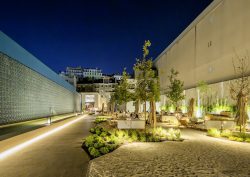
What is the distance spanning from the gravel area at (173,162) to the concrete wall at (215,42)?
13853 mm

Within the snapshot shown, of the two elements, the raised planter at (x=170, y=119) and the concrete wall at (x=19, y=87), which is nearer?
the concrete wall at (x=19, y=87)

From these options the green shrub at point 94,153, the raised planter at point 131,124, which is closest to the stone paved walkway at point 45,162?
the green shrub at point 94,153

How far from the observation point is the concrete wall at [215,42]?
20.1m

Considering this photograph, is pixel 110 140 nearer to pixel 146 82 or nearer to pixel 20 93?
pixel 146 82

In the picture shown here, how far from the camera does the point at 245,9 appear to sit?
19.3 m

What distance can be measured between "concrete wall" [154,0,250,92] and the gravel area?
13853mm

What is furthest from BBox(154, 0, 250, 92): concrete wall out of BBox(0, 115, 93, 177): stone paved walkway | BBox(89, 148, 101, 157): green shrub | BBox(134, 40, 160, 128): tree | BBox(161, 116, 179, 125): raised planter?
BBox(0, 115, 93, 177): stone paved walkway

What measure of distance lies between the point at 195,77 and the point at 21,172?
27274mm

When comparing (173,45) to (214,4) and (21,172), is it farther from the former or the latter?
(21,172)

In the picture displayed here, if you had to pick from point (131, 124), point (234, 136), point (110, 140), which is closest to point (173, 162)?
point (110, 140)

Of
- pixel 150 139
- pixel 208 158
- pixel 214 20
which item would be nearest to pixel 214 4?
pixel 214 20

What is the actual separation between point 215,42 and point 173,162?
20.8 m

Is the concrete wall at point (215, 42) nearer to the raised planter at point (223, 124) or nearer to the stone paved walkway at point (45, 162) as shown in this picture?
the raised planter at point (223, 124)

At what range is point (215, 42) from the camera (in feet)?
81.8
